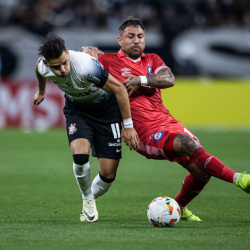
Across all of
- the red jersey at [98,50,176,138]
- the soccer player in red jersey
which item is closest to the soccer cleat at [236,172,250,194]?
the soccer player in red jersey

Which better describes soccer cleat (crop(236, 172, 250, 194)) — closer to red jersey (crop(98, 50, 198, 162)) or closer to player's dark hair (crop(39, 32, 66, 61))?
red jersey (crop(98, 50, 198, 162))

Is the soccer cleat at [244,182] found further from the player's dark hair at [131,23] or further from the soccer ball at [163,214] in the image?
the player's dark hair at [131,23]

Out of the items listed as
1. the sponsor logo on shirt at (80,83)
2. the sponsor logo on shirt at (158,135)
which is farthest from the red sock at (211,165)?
the sponsor logo on shirt at (80,83)

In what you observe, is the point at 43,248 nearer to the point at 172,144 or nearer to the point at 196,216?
the point at 172,144

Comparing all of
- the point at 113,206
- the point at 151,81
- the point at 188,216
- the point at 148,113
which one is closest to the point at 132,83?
the point at 151,81

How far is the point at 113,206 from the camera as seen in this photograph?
299 inches

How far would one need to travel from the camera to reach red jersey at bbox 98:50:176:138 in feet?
21.9

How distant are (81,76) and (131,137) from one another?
0.82 meters

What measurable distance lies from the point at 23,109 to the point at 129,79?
12641 millimetres

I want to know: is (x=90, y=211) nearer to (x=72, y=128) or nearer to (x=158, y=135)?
(x=72, y=128)

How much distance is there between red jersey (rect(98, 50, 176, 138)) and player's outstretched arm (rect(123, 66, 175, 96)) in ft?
0.69

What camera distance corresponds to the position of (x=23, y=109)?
1864 cm

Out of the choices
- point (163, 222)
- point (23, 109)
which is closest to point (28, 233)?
point (163, 222)

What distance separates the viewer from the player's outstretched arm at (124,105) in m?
6.05
